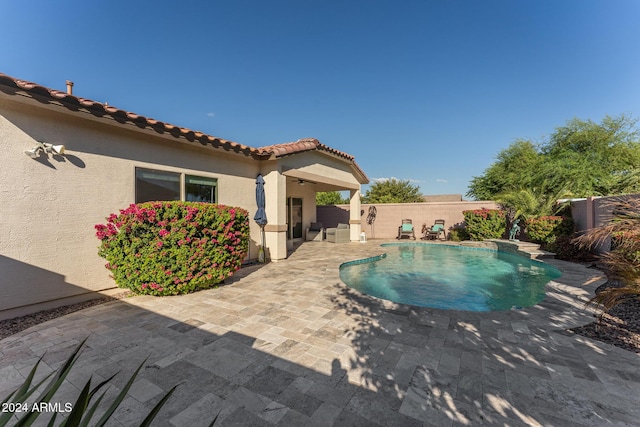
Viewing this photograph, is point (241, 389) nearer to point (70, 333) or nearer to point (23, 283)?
point (70, 333)

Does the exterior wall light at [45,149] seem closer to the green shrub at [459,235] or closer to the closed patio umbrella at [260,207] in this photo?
the closed patio umbrella at [260,207]

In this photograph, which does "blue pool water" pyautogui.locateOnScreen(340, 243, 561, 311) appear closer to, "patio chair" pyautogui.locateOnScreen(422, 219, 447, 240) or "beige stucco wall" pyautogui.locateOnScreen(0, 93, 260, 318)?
"patio chair" pyautogui.locateOnScreen(422, 219, 447, 240)

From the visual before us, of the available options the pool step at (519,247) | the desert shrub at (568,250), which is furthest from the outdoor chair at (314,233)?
the desert shrub at (568,250)

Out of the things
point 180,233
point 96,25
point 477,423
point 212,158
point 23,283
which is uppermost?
point 96,25

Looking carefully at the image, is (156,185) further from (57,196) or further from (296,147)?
(296,147)

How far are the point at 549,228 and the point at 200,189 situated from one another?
14037mm

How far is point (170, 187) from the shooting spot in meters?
6.92

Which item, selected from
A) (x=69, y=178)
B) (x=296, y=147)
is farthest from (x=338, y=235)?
(x=69, y=178)

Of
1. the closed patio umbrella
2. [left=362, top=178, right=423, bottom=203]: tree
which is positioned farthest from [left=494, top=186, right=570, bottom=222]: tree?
[left=362, top=178, right=423, bottom=203]: tree

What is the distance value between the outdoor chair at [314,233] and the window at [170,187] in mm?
8501

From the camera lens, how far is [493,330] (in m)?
3.96

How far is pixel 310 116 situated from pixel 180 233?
47.9ft

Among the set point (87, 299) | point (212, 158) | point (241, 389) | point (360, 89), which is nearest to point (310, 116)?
point (360, 89)

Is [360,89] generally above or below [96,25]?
above
